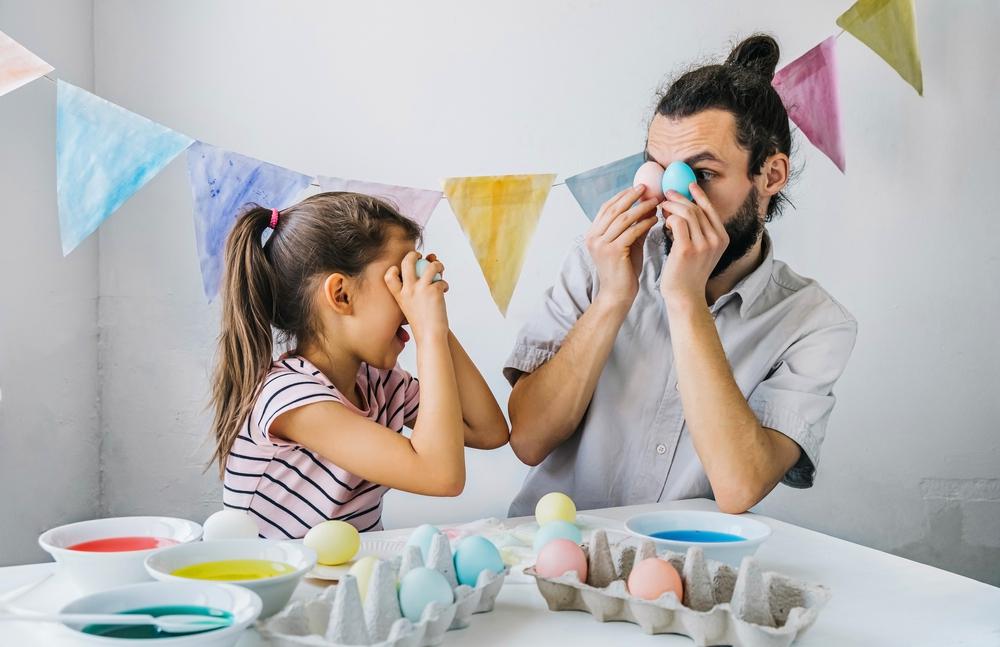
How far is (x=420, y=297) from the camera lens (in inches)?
54.9

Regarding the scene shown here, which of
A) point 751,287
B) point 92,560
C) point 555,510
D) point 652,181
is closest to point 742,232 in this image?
point 751,287

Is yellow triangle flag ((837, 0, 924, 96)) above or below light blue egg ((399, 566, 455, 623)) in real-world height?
above

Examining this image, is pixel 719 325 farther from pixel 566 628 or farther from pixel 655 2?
pixel 655 2

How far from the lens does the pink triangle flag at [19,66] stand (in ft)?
5.67

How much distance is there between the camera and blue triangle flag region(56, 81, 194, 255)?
6.10ft

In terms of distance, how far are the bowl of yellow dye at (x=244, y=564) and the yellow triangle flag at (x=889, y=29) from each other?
1.98 m

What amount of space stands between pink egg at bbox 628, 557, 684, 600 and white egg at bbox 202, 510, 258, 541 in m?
0.41

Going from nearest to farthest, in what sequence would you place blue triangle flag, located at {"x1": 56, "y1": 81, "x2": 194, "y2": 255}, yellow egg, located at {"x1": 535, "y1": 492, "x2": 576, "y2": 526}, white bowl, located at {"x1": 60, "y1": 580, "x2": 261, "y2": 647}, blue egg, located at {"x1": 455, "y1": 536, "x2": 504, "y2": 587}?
1. white bowl, located at {"x1": 60, "y1": 580, "x2": 261, "y2": 647}
2. blue egg, located at {"x1": 455, "y1": 536, "x2": 504, "y2": 587}
3. yellow egg, located at {"x1": 535, "y1": 492, "x2": 576, "y2": 526}
4. blue triangle flag, located at {"x1": 56, "y1": 81, "x2": 194, "y2": 255}

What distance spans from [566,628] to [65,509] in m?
1.78

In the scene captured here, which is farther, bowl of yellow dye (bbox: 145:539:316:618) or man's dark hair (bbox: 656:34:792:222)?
man's dark hair (bbox: 656:34:792:222)

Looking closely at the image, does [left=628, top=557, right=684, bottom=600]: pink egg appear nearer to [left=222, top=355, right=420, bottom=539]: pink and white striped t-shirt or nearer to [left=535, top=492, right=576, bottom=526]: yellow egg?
[left=535, top=492, right=576, bottom=526]: yellow egg

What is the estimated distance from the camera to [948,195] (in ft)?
8.75

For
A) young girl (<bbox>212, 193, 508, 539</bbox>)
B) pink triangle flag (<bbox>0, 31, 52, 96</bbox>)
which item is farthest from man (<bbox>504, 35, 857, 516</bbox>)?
pink triangle flag (<bbox>0, 31, 52, 96</bbox>)

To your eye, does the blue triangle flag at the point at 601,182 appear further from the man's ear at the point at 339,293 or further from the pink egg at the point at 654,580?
the pink egg at the point at 654,580
